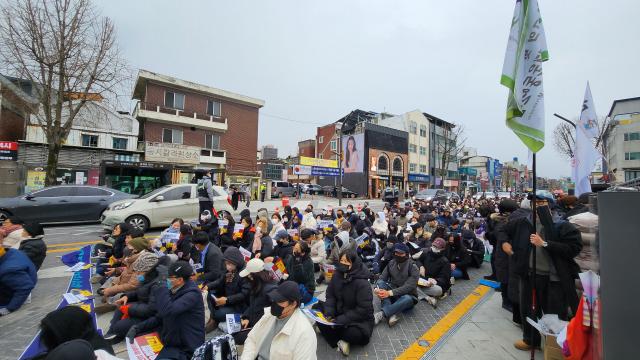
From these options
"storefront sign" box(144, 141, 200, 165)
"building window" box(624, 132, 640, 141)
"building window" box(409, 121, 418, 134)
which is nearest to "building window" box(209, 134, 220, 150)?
"storefront sign" box(144, 141, 200, 165)

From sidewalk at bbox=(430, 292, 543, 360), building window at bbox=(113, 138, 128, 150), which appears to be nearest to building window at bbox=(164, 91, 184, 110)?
building window at bbox=(113, 138, 128, 150)

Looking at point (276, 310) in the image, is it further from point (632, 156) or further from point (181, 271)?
point (632, 156)

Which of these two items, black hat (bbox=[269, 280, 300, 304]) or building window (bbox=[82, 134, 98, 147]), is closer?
black hat (bbox=[269, 280, 300, 304])

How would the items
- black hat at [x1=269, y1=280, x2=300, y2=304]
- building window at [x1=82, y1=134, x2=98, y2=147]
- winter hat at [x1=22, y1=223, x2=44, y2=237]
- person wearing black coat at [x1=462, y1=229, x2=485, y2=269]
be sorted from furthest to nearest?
building window at [x1=82, y1=134, x2=98, y2=147] < person wearing black coat at [x1=462, y1=229, x2=485, y2=269] < winter hat at [x1=22, y1=223, x2=44, y2=237] < black hat at [x1=269, y1=280, x2=300, y2=304]

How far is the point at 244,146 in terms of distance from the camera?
2861 centimetres

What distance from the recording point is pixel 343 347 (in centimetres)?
329

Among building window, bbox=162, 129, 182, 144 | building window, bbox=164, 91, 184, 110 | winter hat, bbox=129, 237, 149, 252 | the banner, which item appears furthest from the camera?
building window, bbox=164, 91, 184, 110

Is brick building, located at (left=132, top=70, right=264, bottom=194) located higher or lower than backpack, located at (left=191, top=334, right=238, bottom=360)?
higher

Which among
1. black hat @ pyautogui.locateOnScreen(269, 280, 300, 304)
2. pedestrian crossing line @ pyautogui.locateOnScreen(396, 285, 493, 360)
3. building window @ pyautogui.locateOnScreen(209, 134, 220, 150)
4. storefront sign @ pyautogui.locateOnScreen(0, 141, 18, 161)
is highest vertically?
building window @ pyautogui.locateOnScreen(209, 134, 220, 150)

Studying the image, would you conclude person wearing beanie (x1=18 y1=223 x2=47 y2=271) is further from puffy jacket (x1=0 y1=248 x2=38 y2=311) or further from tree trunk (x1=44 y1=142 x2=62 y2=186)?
tree trunk (x1=44 y1=142 x2=62 y2=186)

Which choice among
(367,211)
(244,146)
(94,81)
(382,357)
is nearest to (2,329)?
(382,357)

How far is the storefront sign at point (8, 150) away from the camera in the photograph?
17964mm

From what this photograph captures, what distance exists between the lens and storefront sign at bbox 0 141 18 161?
18.0 m

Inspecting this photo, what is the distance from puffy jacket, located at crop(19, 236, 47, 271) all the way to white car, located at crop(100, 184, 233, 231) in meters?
3.48
